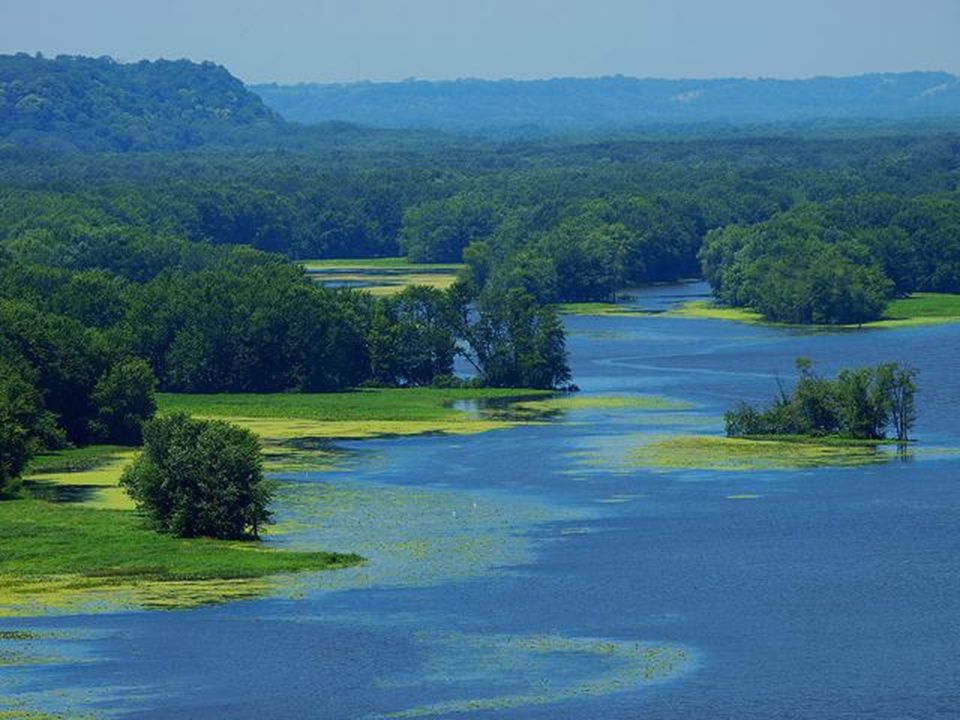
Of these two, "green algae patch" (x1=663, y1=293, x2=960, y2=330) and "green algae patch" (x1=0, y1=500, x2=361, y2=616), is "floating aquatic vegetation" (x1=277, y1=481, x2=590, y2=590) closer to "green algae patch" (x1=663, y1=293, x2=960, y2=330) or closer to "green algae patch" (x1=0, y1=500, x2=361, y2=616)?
"green algae patch" (x1=0, y1=500, x2=361, y2=616)

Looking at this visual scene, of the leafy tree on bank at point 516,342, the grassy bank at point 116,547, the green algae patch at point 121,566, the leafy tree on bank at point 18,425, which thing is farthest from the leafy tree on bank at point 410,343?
the green algae patch at point 121,566

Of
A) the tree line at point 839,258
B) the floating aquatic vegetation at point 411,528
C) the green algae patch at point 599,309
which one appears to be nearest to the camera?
the floating aquatic vegetation at point 411,528

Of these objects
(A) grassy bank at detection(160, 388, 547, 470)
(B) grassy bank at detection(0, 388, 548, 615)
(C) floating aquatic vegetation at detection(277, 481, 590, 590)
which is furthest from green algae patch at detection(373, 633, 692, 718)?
(A) grassy bank at detection(160, 388, 547, 470)

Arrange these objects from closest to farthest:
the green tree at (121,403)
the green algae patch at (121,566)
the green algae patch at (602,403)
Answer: the green algae patch at (121,566)
the green tree at (121,403)
the green algae patch at (602,403)

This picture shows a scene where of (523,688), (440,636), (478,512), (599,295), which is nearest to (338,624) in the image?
(440,636)

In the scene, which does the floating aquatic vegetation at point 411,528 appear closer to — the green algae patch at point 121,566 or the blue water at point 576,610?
the blue water at point 576,610

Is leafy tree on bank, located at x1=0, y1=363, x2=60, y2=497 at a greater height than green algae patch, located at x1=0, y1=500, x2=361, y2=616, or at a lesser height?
greater
